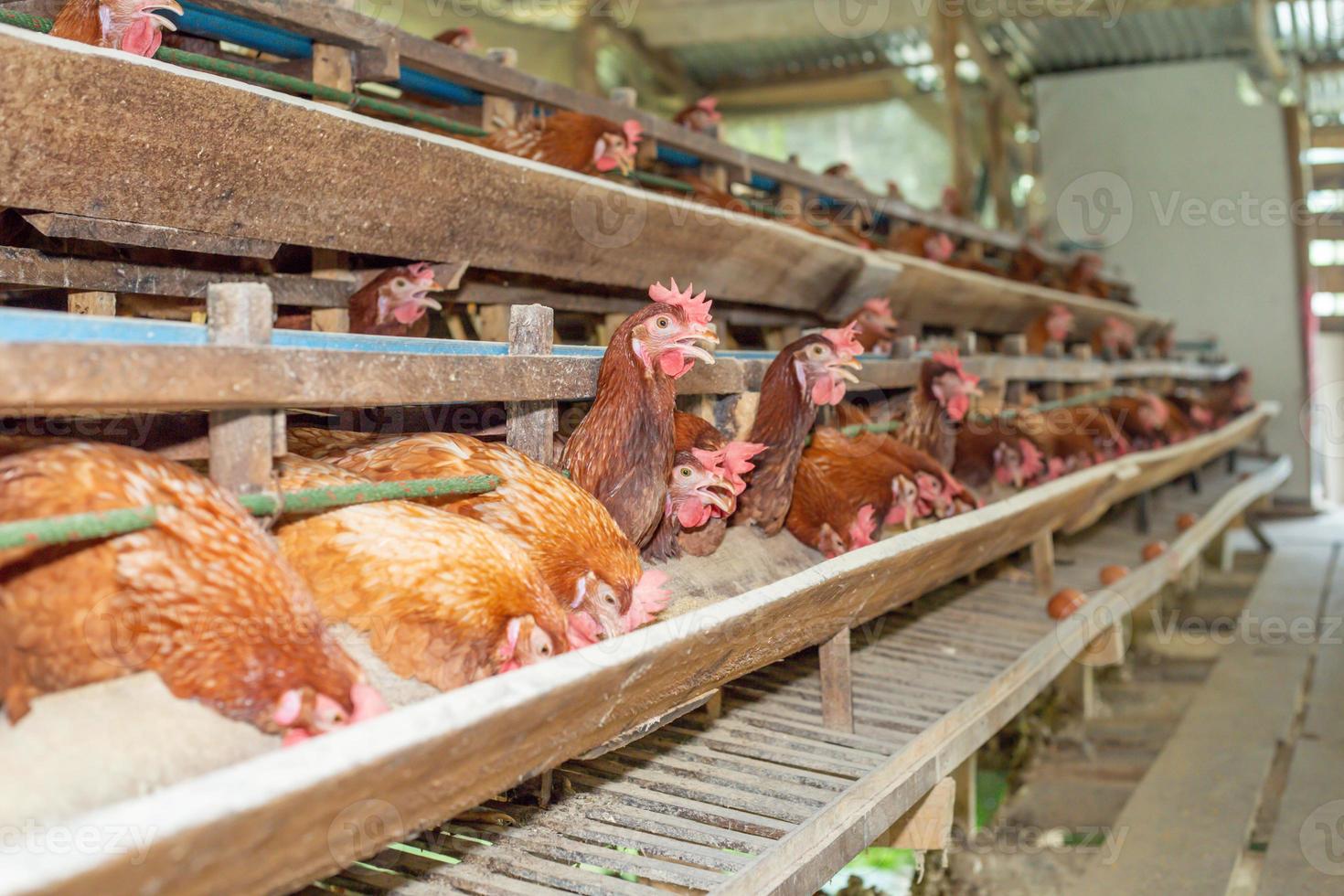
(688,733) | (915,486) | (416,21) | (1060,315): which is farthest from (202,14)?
(416,21)

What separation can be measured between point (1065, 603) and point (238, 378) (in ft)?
11.8

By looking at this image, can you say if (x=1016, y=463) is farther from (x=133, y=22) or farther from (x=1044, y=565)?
(x=133, y=22)

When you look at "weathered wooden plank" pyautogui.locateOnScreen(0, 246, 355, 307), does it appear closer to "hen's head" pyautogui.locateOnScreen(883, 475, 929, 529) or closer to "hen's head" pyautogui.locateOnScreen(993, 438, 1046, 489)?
"hen's head" pyautogui.locateOnScreen(883, 475, 929, 529)

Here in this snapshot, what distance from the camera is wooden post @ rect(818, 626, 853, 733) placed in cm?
292

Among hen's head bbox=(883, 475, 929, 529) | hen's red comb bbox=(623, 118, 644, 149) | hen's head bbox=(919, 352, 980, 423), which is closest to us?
hen's head bbox=(883, 475, 929, 529)

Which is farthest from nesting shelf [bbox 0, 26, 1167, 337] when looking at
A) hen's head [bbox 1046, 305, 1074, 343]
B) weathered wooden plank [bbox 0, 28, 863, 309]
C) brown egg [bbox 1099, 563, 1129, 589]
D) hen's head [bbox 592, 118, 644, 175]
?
hen's head [bbox 1046, 305, 1074, 343]

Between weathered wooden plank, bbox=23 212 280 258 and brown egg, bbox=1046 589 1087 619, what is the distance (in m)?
3.12

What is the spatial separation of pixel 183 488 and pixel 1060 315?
5935 millimetres

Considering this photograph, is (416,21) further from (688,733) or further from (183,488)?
(183,488)

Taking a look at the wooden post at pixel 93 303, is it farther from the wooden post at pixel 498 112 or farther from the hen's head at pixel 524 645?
the hen's head at pixel 524 645

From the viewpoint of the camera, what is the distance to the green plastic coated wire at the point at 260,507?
1216 millimetres

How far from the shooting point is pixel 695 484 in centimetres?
253

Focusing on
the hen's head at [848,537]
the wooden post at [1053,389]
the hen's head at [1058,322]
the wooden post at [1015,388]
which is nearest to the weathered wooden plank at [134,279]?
the hen's head at [848,537]

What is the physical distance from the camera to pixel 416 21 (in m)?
8.52
